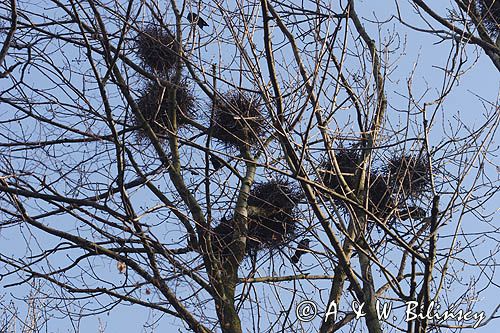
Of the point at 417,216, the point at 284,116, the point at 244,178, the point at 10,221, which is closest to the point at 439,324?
the point at 417,216

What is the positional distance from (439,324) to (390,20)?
194 centimetres

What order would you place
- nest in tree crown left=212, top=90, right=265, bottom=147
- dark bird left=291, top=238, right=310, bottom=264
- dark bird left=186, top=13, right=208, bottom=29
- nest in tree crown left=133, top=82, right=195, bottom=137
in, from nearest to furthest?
nest in tree crown left=212, top=90, right=265, bottom=147, dark bird left=291, top=238, right=310, bottom=264, dark bird left=186, top=13, right=208, bottom=29, nest in tree crown left=133, top=82, right=195, bottom=137

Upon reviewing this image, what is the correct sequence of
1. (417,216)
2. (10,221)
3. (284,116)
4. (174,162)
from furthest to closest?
(174,162)
(417,216)
(10,221)
(284,116)

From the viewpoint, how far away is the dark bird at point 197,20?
5.94m

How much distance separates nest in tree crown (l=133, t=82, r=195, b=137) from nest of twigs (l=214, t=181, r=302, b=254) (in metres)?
0.70

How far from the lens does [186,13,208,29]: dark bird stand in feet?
19.5

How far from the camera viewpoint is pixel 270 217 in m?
6.23

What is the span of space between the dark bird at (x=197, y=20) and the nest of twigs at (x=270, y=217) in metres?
1.09

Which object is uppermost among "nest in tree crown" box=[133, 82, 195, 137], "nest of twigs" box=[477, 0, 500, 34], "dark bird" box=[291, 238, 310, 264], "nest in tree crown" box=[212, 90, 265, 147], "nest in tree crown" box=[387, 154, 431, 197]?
"nest of twigs" box=[477, 0, 500, 34]

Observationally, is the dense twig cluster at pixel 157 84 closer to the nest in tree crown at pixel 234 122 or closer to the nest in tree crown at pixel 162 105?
the nest in tree crown at pixel 162 105

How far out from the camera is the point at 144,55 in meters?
6.32

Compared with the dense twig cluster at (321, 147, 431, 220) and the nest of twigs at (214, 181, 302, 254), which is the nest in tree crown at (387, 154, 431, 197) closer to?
the dense twig cluster at (321, 147, 431, 220)

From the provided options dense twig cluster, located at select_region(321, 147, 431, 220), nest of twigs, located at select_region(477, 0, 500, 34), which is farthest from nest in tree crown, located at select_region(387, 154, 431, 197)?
nest of twigs, located at select_region(477, 0, 500, 34)

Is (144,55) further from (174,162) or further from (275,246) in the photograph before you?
(275,246)
